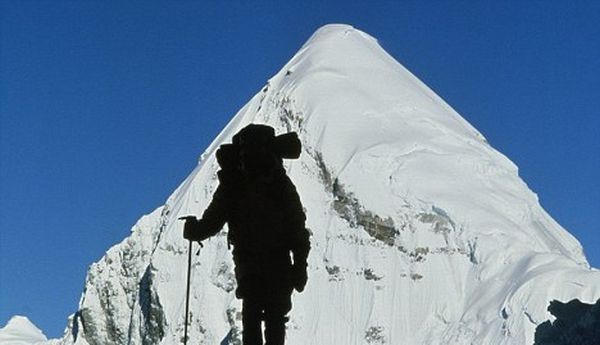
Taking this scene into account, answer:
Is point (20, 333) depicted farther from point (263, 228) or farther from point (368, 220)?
point (263, 228)

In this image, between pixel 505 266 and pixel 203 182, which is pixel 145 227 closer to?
pixel 203 182

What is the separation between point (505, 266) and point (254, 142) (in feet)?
348

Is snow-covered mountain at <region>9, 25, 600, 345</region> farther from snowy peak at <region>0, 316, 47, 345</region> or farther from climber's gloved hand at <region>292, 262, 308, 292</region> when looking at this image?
climber's gloved hand at <region>292, 262, 308, 292</region>

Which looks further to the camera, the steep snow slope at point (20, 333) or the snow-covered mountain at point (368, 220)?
the steep snow slope at point (20, 333)

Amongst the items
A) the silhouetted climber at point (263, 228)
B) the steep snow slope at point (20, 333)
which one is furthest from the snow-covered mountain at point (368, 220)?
the silhouetted climber at point (263, 228)

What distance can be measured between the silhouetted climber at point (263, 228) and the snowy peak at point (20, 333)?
557 ft

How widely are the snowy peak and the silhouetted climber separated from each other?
170 m

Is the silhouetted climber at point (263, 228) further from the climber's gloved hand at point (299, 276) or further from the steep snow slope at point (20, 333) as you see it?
the steep snow slope at point (20, 333)

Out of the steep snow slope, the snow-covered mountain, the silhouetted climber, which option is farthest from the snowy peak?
the silhouetted climber

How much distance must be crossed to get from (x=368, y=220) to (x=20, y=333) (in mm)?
74947

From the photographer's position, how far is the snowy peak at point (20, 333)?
183m

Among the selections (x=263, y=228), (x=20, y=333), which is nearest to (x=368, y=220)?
(x=20, y=333)

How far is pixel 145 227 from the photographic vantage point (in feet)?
473

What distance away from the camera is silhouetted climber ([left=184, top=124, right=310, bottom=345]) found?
11562mm
